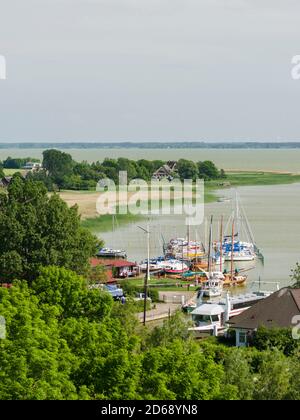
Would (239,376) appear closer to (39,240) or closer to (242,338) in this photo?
(242,338)

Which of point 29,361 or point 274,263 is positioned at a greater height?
point 29,361

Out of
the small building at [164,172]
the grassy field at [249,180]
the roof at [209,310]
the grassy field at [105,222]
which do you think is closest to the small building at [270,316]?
the roof at [209,310]

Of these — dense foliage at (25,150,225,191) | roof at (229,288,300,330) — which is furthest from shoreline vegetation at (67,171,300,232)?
roof at (229,288,300,330)

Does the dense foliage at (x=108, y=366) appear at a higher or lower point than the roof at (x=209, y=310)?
higher

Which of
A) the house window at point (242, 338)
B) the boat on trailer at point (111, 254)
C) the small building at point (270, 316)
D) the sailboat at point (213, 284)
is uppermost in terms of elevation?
the small building at point (270, 316)

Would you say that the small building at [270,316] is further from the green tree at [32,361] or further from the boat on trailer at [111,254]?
the boat on trailer at [111,254]
